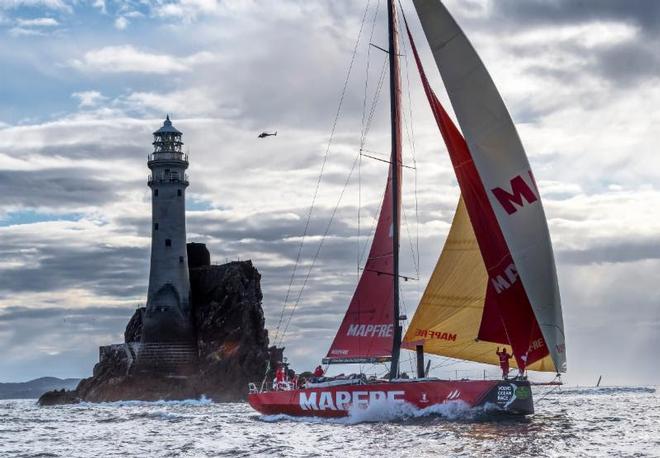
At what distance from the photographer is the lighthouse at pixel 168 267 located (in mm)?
67438

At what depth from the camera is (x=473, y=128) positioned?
28594mm

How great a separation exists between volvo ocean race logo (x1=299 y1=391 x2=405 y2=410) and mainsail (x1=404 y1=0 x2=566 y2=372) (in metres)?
2.50

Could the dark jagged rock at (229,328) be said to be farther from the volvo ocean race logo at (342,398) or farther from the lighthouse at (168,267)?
the volvo ocean race logo at (342,398)

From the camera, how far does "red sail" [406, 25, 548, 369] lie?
95.3ft

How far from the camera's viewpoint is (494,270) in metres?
29.4

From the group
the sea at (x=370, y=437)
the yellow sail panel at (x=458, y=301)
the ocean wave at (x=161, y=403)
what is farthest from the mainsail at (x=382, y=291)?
the ocean wave at (x=161, y=403)

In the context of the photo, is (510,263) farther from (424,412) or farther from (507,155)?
(424,412)

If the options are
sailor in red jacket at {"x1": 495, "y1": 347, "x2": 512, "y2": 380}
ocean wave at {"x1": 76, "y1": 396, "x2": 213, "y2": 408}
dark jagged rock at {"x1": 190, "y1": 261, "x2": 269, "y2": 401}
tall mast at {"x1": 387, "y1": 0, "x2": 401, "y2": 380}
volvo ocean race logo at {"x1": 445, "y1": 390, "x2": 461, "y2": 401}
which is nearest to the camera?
volvo ocean race logo at {"x1": 445, "y1": 390, "x2": 461, "y2": 401}

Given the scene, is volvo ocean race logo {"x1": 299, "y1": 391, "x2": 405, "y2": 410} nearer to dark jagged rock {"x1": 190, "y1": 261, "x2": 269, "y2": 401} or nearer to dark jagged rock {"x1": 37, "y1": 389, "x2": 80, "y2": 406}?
dark jagged rock {"x1": 190, "y1": 261, "x2": 269, "y2": 401}

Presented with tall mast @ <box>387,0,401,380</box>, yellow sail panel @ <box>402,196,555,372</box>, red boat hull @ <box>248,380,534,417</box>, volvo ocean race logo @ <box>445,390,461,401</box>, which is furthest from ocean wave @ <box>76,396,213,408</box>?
volvo ocean race logo @ <box>445,390,461,401</box>

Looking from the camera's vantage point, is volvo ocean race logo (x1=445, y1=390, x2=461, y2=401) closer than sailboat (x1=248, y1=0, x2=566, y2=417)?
No

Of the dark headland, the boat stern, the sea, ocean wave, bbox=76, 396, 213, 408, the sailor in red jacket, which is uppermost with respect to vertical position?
the dark headland

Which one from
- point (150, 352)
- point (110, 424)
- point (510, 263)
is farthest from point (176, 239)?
point (510, 263)

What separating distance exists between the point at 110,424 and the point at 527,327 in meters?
18.8
